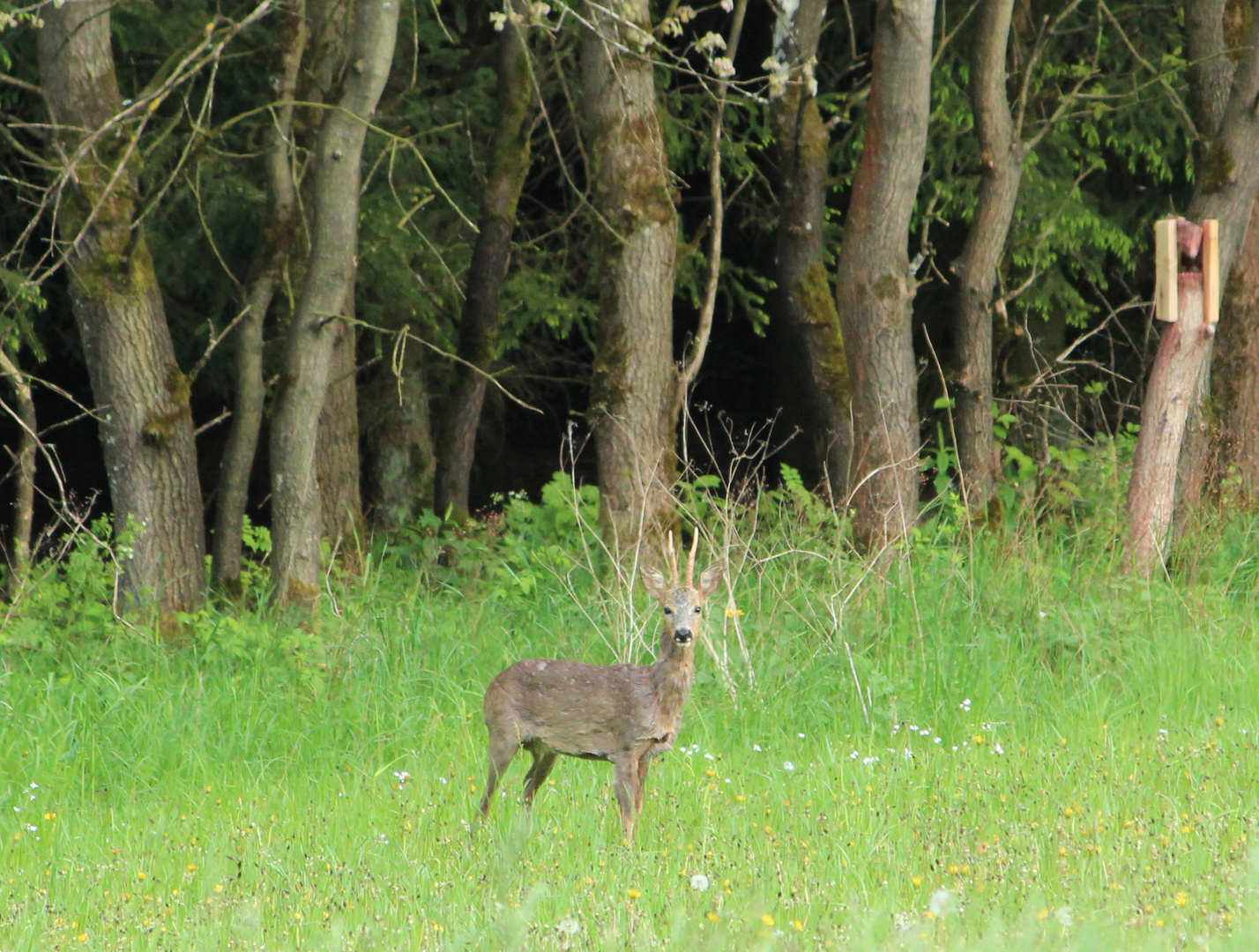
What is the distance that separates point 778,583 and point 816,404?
2348mm

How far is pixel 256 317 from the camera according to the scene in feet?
30.9

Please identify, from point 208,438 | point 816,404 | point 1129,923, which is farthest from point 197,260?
point 1129,923

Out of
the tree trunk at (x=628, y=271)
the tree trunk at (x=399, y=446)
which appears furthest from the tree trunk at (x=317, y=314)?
the tree trunk at (x=399, y=446)

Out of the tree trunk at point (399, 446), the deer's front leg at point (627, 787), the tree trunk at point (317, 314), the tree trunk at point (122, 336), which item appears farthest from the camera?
the tree trunk at point (399, 446)

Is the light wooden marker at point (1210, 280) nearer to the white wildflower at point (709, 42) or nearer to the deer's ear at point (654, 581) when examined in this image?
the white wildflower at point (709, 42)

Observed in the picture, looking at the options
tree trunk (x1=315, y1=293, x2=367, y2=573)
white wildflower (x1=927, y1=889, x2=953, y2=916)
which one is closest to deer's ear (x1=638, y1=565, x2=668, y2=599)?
white wildflower (x1=927, y1=889, x2=953, y2=916)

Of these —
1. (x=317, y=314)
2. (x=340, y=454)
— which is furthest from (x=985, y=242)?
(x=340, y=454)

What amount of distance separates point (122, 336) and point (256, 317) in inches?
44.7

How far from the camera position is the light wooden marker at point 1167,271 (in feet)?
26.1

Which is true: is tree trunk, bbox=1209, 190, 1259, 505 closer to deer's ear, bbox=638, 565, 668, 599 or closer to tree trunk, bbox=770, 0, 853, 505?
tree trunk, bbox=770, 0, 853, 505

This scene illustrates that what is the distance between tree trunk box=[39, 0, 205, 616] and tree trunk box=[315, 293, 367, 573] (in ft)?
6.56

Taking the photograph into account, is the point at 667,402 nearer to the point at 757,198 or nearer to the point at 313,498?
the point at 313,498

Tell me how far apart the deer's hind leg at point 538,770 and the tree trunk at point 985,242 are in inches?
191

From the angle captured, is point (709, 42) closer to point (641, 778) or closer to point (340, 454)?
point (641, 778)
